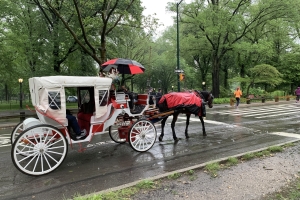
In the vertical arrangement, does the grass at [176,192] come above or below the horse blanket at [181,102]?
below

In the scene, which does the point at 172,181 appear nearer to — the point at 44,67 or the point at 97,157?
the point at 97,157

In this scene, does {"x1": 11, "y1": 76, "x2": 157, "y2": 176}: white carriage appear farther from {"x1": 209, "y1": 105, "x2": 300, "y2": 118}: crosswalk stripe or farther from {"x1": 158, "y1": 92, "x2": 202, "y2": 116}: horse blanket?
{"x1": 209, "y1": 105, "x2": 300, "y2": 118}: crosswalk stripe

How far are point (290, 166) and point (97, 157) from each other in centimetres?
465

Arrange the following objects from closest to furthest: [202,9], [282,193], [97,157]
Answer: [282,193] → [97,157] → [202,9]

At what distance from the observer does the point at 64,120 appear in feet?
Result: 16.6

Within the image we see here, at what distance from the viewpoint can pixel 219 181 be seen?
164 inches

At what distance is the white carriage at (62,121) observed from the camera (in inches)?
185

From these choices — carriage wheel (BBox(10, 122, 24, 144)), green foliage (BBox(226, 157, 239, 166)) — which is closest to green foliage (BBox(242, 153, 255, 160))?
green foliage (BBox(226, 157, 239, 166))

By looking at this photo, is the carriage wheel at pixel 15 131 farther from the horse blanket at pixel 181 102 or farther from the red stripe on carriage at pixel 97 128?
the horse blanket at pixel 181 102

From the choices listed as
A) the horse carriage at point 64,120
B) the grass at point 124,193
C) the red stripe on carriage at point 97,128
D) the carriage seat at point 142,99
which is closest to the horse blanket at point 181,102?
the horse carriage at point 64,120

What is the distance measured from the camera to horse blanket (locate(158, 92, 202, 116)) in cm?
741

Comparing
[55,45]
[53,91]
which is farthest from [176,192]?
[55,45]

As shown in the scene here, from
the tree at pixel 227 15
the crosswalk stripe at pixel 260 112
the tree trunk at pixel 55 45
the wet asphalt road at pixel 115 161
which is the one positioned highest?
the tree at pixel 227 15

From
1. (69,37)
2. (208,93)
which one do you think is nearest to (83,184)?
(208,93)
